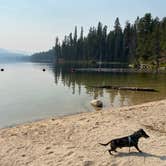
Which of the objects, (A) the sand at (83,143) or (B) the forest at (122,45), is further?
(B) the forest at (122,45)

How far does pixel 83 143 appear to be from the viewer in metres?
9.62

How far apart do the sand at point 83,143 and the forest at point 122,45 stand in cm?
5895

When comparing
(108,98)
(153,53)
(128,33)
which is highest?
(128,33)

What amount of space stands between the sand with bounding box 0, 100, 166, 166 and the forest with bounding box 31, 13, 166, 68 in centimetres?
5895

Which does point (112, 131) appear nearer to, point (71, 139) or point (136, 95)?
point (71, 139)

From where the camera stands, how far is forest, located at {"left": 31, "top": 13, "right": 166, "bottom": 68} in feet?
242

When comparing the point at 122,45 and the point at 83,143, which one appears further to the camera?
the point at 122,45

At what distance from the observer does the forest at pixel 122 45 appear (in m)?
73.6

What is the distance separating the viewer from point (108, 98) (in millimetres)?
24875


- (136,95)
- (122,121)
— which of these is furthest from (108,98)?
(122,121)

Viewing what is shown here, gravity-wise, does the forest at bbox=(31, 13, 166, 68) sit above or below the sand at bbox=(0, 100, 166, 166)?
above

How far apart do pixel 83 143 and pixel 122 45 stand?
342 feet

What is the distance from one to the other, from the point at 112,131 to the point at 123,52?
336 ft

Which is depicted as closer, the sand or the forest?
the sand
